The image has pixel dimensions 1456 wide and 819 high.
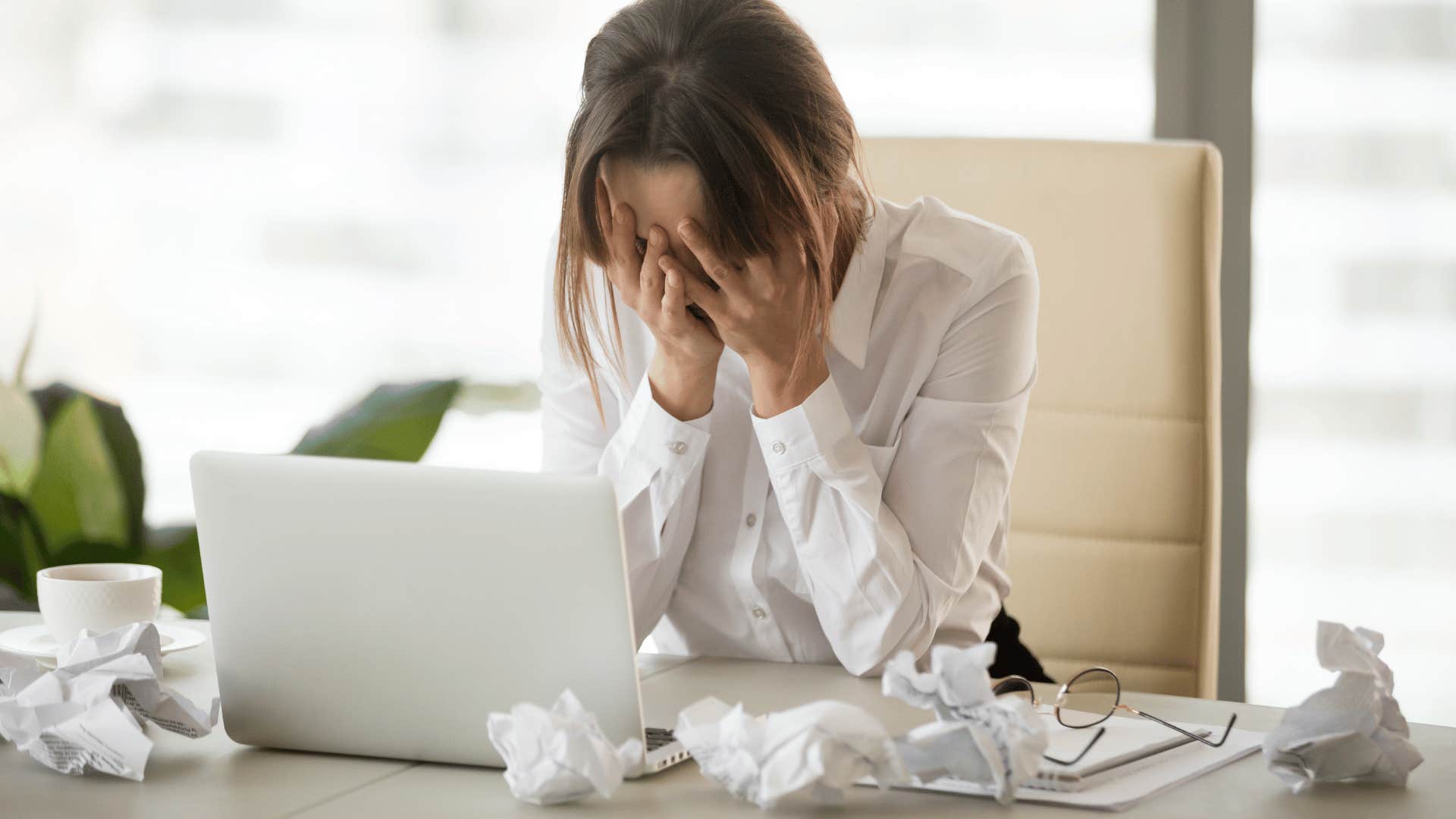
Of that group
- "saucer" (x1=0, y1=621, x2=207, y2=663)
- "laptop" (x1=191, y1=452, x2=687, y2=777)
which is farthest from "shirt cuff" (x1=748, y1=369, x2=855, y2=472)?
"saucer" (x1=0, y1=621, x2=207, y2=663)

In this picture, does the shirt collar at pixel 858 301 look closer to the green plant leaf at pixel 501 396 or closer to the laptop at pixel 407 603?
the laptop at pixel 407 603

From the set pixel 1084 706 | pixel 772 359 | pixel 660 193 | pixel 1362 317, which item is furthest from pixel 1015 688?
pixel 1362 317

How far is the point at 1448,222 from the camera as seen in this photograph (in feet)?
6.69

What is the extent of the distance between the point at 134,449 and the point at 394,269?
553 mm

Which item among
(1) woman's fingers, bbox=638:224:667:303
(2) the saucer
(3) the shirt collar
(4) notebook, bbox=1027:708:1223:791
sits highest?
(1) woman's fingers, bbox=638:224:667:303

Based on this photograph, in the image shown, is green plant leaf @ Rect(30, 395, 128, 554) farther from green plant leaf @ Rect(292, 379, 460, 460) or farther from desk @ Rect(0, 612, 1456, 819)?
desk @ Rect(0, 612, 1456, 819)

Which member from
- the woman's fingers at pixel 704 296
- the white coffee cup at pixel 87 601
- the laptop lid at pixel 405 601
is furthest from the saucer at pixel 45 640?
the woman's fingers at pixel 704 296

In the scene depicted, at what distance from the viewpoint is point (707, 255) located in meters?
1.18

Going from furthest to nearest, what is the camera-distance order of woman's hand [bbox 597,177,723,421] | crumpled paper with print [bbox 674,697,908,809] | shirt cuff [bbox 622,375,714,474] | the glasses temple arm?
shirt cuff [bbox 622,375,714,474], woman's hand [bbox 597,177,723,421], the glasses temple arm, crumpled paper with print [bbox 674,697,908,809]

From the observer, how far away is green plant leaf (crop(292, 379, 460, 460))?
1.93 metres

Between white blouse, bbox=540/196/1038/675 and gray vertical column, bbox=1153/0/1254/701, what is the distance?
0.84m

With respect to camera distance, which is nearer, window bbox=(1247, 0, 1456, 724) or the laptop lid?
the laptop lid

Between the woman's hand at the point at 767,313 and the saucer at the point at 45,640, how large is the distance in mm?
502

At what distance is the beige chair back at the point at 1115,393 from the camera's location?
155 cm
